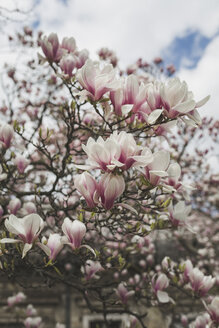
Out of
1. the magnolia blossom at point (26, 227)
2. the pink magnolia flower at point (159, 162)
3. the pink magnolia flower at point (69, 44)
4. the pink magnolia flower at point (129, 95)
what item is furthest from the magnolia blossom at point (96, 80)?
the pink magnolia flower at point (69, 44)

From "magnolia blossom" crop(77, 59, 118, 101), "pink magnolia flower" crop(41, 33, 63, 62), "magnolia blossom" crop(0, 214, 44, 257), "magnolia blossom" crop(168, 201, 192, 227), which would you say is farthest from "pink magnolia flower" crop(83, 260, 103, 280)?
"pink magnolia flower" crop(41, 33, 63, 62)

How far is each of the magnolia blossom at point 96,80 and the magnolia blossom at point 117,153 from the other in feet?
1.03

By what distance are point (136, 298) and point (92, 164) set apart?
222cm

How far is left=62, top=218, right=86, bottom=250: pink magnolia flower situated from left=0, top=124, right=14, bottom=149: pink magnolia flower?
76cm

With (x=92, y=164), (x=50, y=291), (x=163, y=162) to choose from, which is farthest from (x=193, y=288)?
(x=50, y=291)

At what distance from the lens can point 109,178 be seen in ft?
4.21

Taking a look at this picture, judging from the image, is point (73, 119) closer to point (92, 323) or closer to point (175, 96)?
point (175, 96)

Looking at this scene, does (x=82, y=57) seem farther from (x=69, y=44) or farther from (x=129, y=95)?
(x=129, y=95)

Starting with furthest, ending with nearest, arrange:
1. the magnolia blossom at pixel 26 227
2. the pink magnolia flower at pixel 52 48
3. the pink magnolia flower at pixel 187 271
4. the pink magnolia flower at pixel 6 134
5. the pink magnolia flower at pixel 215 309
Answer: the pink magnolia flower at pixel 187 271 → the pink magnolia flower at pixel 52 48 → the pink magnolia flower at pixel 215 309 → the pink magnolia flower at pixel 6 134 → the magnolia blossom at pixel 26 227

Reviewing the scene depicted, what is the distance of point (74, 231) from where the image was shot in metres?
1.45

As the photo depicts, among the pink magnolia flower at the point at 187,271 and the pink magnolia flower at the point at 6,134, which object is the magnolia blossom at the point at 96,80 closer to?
the pink magnolia flower at the point at 6,134

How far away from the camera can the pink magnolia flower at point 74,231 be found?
4.75 ft

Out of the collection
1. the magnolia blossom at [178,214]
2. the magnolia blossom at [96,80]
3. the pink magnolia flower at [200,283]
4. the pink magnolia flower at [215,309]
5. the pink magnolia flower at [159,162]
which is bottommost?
the pink magnolia flower at [215,309]

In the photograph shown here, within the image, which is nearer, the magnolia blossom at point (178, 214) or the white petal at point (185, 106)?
the white petal at point (185, 106)
